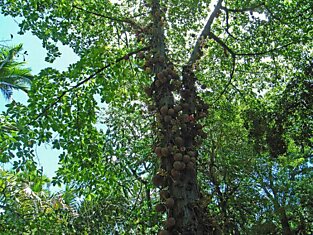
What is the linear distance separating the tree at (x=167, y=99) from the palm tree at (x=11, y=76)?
5838 millimetres

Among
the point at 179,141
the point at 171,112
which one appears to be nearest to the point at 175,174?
the point at 179,141

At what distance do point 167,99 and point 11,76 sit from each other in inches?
388

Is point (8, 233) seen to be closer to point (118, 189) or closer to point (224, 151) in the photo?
point (118, 189)

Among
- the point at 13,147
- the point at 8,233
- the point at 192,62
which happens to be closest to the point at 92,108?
the point at 13,147

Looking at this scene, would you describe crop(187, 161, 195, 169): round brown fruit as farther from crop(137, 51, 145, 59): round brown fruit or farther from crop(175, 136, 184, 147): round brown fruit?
crop(137, 51, 145, 59): round brown fruit

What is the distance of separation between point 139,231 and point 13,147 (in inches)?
98.1

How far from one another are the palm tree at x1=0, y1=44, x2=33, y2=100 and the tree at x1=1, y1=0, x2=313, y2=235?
584cm

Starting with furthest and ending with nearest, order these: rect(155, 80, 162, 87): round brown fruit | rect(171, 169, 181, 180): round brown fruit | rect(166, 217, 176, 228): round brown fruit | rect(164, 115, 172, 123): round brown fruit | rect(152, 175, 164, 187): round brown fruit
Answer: rect(155, 80, 162, 87): round brown fruit → rect(164, 115, 172, 123): round brown fruit → rect(152, 175, 164, 187): round brown fruit → rect(171, 169, 181, 180): round brown fruit → rect(166, 217, 176, 228): round brown fruit

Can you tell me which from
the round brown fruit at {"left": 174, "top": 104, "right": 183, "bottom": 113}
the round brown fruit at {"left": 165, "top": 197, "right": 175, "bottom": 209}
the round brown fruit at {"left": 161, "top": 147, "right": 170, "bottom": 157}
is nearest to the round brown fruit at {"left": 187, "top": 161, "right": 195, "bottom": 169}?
the round brown fruit at {"left": 161, "top": 147, "right": 170, "bottom": 157}

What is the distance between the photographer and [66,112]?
4.63 meters

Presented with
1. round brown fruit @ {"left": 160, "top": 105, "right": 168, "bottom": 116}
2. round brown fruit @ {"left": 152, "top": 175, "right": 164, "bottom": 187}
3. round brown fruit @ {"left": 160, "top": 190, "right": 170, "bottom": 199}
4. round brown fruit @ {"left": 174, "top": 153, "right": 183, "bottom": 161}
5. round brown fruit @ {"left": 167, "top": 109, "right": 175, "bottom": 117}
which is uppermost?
round brown fruit @ {"left": 160, "top": 105, "right": 168, "bottom": 116}

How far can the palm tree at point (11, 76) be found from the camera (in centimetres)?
1152

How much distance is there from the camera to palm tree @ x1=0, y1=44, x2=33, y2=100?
11523mm

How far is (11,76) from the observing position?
12.0 m
